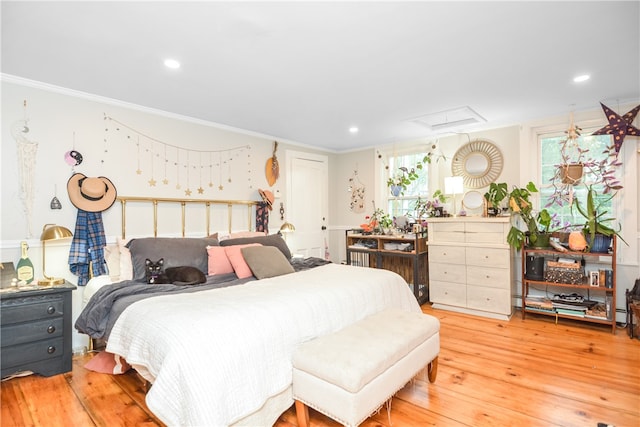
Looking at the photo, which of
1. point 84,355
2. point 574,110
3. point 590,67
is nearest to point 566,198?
point 574,110

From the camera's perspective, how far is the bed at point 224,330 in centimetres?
160

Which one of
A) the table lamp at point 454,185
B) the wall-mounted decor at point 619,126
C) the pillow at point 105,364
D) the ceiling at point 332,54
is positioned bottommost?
the pillow at point 105,364

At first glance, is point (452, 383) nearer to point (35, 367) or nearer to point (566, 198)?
point (566, 198)

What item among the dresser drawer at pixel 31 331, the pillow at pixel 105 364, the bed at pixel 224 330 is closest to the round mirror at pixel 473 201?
the bed at pixel 224 330

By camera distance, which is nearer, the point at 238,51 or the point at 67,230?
the point at 238,51

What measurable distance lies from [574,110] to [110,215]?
511 centimetres

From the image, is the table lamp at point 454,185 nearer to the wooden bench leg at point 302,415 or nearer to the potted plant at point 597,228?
the potted plant at point 597,228

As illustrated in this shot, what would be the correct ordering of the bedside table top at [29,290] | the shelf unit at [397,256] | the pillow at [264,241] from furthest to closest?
the shelf unit at [397,256] → the pillow at [264,241] → the bedside table top at [29,290]

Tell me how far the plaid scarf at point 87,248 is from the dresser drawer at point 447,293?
3835mm

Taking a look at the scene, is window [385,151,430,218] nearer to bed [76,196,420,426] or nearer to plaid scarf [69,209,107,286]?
bed [76,196,420,426]

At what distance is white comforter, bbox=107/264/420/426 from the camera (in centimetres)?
159

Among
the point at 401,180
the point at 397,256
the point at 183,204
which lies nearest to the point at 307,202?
the point at 401,180

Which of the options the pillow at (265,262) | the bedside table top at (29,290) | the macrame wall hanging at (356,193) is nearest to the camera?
the bedside table top at (29,290)

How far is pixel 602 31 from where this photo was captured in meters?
2.14
